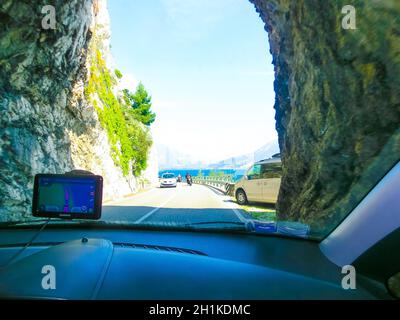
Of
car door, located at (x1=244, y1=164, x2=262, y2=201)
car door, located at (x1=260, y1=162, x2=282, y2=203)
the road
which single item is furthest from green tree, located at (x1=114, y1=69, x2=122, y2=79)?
car door, located at (x1=260, y1=162, x2=282, y2=203)

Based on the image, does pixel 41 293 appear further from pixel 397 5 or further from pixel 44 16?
pixel 44 16

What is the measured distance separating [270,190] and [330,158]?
959cm

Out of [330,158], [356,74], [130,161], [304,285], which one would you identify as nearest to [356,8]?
[356,74]

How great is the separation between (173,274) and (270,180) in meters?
14.4

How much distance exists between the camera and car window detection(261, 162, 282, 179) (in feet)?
52.4

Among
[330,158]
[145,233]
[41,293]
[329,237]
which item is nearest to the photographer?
[41,293]

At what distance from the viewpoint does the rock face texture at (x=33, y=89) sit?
40.3 feet

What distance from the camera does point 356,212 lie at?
235 centimetres

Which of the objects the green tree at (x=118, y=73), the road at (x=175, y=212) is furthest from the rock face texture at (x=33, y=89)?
the green tree at (x=118, y=73)

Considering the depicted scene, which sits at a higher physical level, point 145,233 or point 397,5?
point 397,5

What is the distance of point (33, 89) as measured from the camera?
1449 centimetres

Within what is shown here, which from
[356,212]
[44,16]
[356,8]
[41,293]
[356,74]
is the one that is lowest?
[41,293]

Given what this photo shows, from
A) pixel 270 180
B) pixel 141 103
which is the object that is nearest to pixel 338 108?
pixel 270 180
